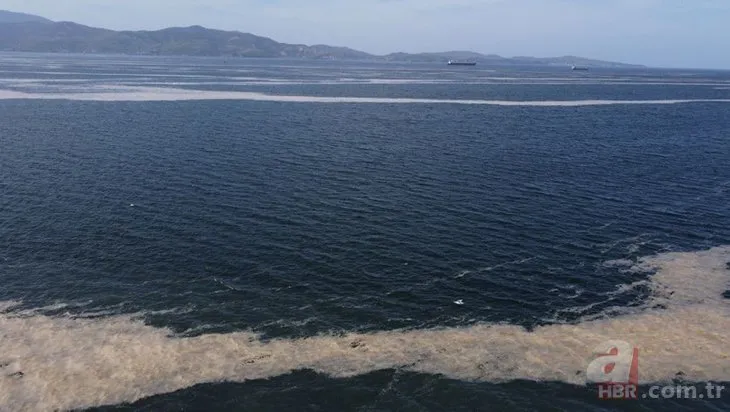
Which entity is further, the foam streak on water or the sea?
the sea

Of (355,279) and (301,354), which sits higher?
(355,279)

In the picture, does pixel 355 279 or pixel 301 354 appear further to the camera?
pixel 355 279

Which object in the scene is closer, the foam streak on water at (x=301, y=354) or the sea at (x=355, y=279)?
the foam streak on water at (x=301, y=354)

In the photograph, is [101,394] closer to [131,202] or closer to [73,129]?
[131,202]

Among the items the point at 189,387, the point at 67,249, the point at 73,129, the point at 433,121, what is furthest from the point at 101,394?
the point at 433,121
